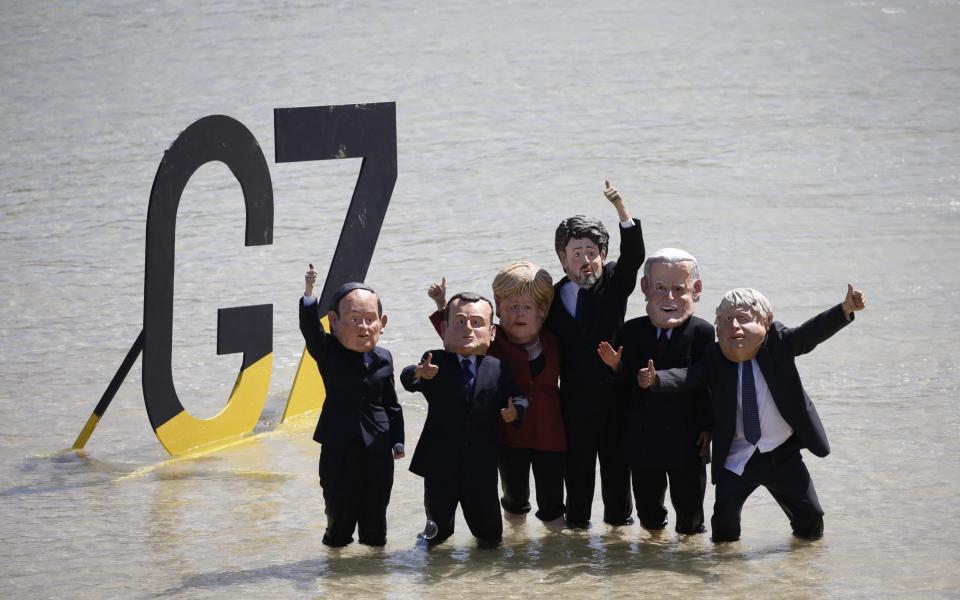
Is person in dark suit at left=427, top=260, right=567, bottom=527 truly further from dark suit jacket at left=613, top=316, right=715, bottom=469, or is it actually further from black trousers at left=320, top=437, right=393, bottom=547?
black trousers at left=320, top=437, right=393, bottom=547

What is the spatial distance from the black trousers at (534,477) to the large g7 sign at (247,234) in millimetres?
1339

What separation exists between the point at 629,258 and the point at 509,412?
2.04 ft

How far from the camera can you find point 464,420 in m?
4.06

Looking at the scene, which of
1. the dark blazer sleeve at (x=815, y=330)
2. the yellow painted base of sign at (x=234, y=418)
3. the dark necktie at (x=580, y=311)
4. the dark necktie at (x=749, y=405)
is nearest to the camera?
the dark blazer sleeve at (x=815, y=330)

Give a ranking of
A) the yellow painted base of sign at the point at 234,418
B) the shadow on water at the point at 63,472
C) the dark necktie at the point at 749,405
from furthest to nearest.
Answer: the yellow painted base of sign at the point at 234,418 < the shadow on water at the point at 63,472 < the dark necktie at the point at 749,405

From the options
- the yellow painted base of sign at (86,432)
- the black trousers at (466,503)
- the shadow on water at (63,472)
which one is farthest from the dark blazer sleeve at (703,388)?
Result: the yellow painted base of sign at (86,432)

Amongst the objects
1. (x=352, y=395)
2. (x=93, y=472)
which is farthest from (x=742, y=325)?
(x=93, y=472)

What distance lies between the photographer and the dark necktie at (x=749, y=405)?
158 inches

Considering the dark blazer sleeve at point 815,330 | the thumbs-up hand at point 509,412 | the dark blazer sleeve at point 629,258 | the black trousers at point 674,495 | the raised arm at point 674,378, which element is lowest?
the black trousers at point 674,495

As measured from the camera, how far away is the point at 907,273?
7156mm

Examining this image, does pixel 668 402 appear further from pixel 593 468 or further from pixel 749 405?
pixel 593 468

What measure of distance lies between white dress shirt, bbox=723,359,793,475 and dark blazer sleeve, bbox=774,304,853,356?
130 millimetres

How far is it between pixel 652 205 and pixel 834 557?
4.66 metres

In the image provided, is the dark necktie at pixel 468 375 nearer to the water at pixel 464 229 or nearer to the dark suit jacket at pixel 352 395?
the dark suit jacket at pixel 352 395
